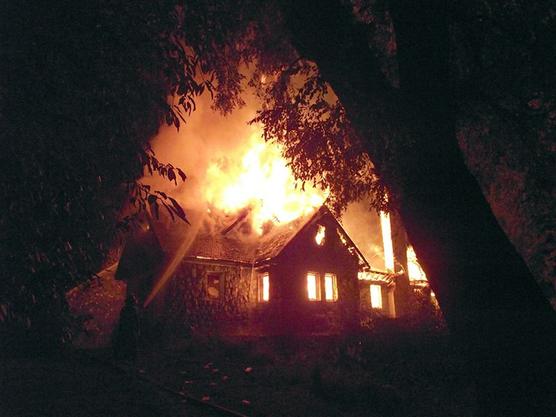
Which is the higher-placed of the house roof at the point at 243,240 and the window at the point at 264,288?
the house roof at the point at 243,240

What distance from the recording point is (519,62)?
427cm

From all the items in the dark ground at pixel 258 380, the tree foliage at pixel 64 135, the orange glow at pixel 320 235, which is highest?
the orange glow at pixel 320 235

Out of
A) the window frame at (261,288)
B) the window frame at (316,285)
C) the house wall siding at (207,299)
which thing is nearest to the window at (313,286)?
the window frame at (316,285)

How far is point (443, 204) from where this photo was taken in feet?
9.21

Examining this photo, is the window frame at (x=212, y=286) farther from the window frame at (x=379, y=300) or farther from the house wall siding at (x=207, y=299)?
the window frame at (x=379, y=300)

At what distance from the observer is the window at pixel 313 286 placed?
1844 centimetres

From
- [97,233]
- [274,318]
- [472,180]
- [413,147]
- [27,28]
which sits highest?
[27,28]

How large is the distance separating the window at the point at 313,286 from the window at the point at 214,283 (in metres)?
4.68

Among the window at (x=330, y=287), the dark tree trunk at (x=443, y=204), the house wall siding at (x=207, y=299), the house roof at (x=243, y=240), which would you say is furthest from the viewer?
the window at (x=330, y=287)

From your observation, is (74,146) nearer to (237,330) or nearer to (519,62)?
(519,62)

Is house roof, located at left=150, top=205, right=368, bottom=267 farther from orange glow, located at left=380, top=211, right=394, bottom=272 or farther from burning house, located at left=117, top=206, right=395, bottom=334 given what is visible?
orange glow, located at left=380, top=211, right=394, bottom=272

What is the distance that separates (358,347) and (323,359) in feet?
4.78

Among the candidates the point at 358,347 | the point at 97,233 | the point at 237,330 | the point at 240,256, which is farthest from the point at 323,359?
the point at 97,233

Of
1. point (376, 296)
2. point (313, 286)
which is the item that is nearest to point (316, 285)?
point (313, 286)
